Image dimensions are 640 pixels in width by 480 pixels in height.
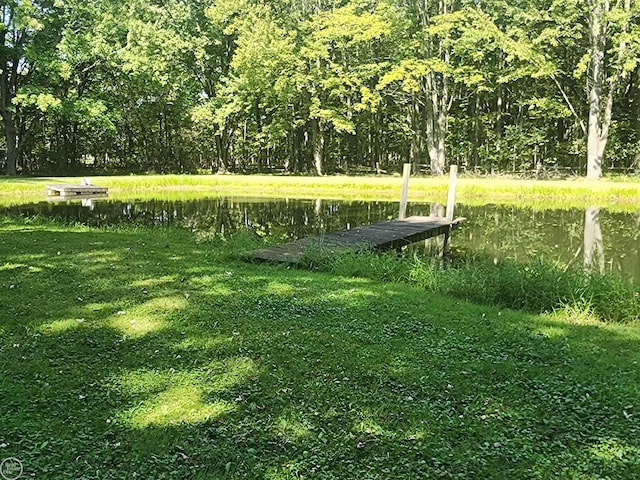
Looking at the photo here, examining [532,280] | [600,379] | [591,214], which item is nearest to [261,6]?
[591,214]

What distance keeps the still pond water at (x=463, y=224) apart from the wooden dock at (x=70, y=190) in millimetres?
2050

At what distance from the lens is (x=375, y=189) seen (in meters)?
23.8

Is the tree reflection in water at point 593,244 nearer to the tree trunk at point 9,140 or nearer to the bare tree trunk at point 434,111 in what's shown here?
the bare tree trunk at point 434,111

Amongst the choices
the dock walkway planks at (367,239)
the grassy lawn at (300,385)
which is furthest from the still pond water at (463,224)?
the grassy lawn at (300,385)

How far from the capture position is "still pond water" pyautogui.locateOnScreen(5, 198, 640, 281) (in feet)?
36.6

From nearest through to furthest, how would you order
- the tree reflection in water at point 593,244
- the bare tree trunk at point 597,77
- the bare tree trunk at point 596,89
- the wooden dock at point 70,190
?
1. the tree reflection in water at point 593,244
2. the wooden dock at point 70,190
3. the bare tree trunk at point 597,77
4. the bare tree trunk at point 596,89

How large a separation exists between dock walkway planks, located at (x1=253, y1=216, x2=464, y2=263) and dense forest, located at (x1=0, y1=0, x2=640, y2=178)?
15786 millimetres

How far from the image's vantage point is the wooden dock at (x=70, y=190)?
21203 mm

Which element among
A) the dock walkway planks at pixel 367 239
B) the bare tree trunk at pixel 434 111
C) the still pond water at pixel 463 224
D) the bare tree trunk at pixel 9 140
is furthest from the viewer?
the bare tree trunk at pixel 434 111

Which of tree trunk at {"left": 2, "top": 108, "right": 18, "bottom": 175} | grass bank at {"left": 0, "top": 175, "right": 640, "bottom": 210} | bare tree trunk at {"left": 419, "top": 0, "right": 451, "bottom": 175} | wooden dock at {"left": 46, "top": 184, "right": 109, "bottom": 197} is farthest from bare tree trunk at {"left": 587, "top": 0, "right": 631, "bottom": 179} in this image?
tree trunk at {"left": 2, "top": 108, "right": 18, "bottom": 175}

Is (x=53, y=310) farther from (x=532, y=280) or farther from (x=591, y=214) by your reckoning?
(x=591, y=214)

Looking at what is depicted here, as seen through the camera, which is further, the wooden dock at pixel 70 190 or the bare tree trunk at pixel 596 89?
the bare tree trunk at pixel 596 89

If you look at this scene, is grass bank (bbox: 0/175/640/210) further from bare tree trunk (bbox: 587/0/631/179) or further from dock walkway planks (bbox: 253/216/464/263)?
dock walkway planks (bbox: 253/216/464/263)

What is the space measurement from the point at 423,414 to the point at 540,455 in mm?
680
